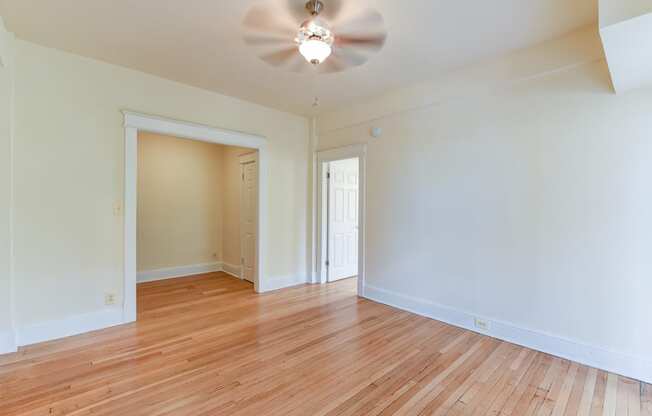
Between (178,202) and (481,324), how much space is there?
5049 mm

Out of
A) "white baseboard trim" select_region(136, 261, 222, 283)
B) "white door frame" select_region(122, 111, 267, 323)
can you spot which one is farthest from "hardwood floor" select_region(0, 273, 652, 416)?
"white baseboard trim" select_region(136, 261, 222, 283)

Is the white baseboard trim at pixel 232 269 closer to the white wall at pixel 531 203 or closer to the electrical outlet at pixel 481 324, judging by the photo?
the white wall at pixel 531 203

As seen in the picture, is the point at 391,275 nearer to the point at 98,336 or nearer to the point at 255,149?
the point at 255,149

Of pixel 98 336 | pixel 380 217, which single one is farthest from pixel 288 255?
pixel 98 336

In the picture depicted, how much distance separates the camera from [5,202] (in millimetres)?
2574

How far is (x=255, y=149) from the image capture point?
4477 millimetres

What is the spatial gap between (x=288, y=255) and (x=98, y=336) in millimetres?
2523

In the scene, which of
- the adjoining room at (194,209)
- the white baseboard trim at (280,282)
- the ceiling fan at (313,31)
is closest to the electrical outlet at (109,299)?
the white baseboard trim at (280,282)

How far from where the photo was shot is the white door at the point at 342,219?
4996mm

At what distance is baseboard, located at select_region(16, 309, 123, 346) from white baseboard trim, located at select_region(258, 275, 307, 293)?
179 cm

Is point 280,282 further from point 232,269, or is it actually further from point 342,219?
point 342,219

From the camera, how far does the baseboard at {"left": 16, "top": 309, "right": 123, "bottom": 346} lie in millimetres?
2709

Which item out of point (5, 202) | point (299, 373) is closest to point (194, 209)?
point (5, 202)

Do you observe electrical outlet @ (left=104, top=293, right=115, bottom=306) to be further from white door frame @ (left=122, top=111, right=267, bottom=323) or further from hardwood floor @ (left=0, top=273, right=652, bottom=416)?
hardwood floor @ (left=0, top=273, right=652, bottom=416)
